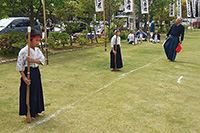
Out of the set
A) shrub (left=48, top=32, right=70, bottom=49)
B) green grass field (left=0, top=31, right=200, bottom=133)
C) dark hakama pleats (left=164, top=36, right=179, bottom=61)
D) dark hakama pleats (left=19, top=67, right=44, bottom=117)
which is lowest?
green grass field (left=0, top=31, right=200, bottom=133)

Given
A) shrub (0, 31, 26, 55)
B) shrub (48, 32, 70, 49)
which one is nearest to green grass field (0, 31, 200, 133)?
shrub (0, 31, 26, 55)

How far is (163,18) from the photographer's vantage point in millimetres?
35188

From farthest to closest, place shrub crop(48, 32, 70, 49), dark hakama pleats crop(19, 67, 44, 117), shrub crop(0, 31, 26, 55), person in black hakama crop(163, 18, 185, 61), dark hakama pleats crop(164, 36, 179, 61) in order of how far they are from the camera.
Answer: shrub crop(48, 32, 70, 49), shrub crop(0, 31, 26, 55), dark hakama pleats crop(164, 36, 179, 61), person in black hakama crop(163, 18, 185, 61), dark hakama pleats crop(19, 67, 44, 117)

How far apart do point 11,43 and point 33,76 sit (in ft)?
27.2

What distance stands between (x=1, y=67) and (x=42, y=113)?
589 centimetres

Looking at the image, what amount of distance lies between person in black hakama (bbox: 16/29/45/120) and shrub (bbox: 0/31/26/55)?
7.77 meters

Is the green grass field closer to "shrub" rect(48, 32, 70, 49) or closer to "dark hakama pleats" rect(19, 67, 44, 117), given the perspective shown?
"dark hakama pleats" rect(19, 67, 44, 117)

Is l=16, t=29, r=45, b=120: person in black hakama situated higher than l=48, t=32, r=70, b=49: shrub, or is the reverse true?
l=48, t=32, r=70, b=49: shrub

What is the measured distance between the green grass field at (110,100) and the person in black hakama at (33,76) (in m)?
0.29

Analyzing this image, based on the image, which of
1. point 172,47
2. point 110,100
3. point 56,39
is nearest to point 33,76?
point 110,100

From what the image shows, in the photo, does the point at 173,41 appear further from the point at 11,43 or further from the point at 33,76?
the point at 33,76

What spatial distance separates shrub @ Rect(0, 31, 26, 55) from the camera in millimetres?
11812

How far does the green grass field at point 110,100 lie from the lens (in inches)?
176

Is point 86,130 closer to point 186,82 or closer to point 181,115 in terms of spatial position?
point 181,115
